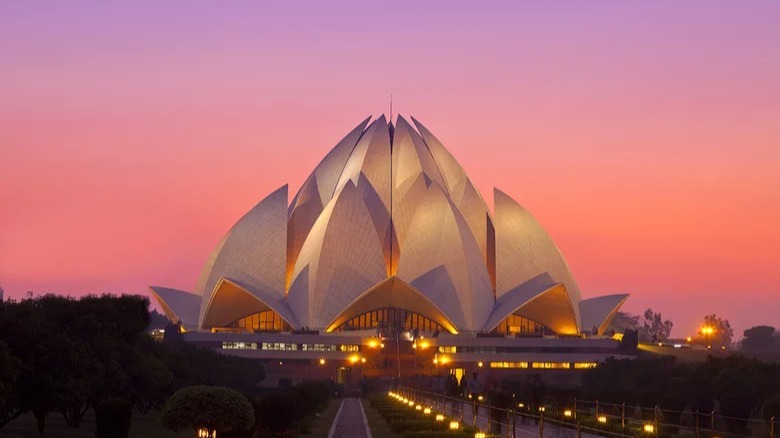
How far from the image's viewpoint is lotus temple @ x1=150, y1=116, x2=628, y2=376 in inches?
3676

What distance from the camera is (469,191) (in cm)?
9994

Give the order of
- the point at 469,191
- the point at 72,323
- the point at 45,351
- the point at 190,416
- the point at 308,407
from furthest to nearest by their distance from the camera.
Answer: the point at 469,191 < the point at 308,407 < the point at 72,323 < the point at 45,351 < the point at 190,416

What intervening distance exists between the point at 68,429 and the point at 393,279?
58192mm

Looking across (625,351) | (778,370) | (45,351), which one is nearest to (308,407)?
(45,351)

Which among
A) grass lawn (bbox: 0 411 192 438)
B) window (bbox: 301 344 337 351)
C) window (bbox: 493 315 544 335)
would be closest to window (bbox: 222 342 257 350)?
window (bbox: 301 344 337 351)

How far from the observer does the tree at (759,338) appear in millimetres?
153125

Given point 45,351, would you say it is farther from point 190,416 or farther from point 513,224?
point 513,224

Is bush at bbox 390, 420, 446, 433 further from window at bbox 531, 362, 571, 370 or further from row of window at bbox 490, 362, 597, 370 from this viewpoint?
window at bbox 531, 362, 571, 370

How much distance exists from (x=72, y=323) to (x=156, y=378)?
364 centimetres

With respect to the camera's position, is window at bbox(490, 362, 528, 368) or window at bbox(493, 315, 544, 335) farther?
window at bbox(493, 315, 544, 335)

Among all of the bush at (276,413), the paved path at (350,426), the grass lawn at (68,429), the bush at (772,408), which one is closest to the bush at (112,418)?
the bush at (276,413)

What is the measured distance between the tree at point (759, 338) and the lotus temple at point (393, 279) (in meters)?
58.8

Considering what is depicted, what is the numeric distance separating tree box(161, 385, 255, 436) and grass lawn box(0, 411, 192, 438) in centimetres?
997

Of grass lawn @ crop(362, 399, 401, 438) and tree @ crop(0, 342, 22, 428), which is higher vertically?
tree @ crop(0, 342, 22, 428)
